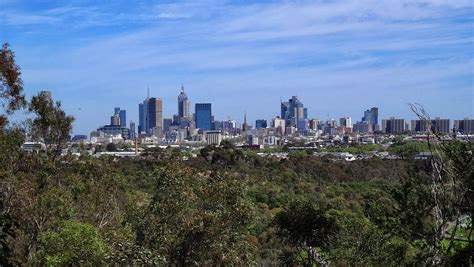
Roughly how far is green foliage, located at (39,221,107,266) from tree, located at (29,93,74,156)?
184 inches

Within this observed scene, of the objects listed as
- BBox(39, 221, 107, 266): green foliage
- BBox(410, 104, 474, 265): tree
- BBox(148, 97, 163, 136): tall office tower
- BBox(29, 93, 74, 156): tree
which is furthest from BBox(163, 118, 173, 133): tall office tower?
BBox(410, 104, 474, 265): tree

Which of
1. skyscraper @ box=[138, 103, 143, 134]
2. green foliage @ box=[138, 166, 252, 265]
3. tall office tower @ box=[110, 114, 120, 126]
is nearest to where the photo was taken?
green foliage @ box=[138, 166, 252, 265]

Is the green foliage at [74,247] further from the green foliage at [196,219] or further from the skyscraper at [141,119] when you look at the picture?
the skyscraper at [141,119]

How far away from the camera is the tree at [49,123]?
14.0m

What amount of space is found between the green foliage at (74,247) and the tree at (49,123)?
468cm

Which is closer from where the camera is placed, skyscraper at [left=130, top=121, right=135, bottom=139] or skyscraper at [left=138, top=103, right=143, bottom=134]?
skyscraper at [left=130, top=121, right=135, bottom=139]

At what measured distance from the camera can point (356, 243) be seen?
13.4 m

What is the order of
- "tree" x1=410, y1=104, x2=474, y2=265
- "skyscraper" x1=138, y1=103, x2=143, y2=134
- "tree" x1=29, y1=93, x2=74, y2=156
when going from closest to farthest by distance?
"tree" x1=410, y1=104, x2=474, y2=265 < "tree" x1=29, y1=93, x2=74, y2=156 < "skyscraper" x1=138, y1=103, x2=143, y2=134

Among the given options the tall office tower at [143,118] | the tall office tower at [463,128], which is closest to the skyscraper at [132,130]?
the tall office tower at [143,118]

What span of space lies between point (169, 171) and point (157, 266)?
96.3 inches

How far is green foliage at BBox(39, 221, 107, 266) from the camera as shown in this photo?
931 cm

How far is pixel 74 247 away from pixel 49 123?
5.45 metres

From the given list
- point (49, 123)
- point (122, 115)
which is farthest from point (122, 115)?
point (49, 123)

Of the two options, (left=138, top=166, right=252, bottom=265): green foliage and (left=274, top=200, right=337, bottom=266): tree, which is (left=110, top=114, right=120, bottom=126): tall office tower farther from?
(left=138, top=166, right=252, bottom=265): green foliage
